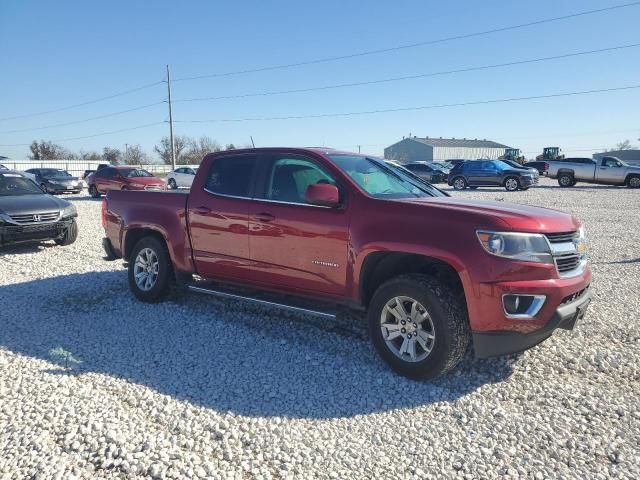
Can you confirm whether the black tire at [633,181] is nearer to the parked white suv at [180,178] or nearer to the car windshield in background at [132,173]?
the parked white suv at [180,178]

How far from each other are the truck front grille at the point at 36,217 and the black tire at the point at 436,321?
8.12m

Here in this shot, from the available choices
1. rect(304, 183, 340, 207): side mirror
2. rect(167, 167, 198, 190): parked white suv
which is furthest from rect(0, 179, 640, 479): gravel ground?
rect(167, 167, 198, 190): parked white suv

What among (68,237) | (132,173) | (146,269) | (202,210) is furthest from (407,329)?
(132,173)

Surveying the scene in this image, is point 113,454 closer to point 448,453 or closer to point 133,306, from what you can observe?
point 448,453

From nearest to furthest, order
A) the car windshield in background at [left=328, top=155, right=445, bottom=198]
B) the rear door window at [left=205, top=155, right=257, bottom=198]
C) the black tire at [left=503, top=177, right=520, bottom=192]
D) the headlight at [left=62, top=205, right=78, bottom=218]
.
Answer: the car windshield in background at [left=328, top=155, right=445, bottom=198] → the rear door window at [left=205, top=155, right=257, bottom=198] → the headlight at [left=62, top=205, right=78, bottom=218] → the black tire at [left=503, top=177, right=520, bottom=192]

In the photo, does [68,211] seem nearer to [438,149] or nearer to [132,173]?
[132,173]

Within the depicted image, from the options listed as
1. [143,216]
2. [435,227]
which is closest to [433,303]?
[435,227]

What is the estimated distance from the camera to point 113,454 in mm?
2975

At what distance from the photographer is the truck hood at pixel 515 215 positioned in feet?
11.9

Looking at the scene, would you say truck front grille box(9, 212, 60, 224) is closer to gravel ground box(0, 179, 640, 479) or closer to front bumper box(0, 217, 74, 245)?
front bumper box(0, 217, 74, 245)

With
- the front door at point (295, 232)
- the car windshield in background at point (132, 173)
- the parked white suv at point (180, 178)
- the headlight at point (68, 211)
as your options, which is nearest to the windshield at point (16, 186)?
the headlight at point (68, 211)

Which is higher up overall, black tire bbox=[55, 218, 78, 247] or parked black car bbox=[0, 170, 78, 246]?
parked black car bbox=[0, 170, 78, 246]

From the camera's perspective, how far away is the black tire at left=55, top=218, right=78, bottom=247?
1013 centimetres

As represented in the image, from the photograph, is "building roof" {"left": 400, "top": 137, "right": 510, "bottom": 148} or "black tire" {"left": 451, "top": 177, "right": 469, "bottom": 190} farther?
"building roof" {"left": 400, "top": 137, "right": 510, "bottom": 148}
